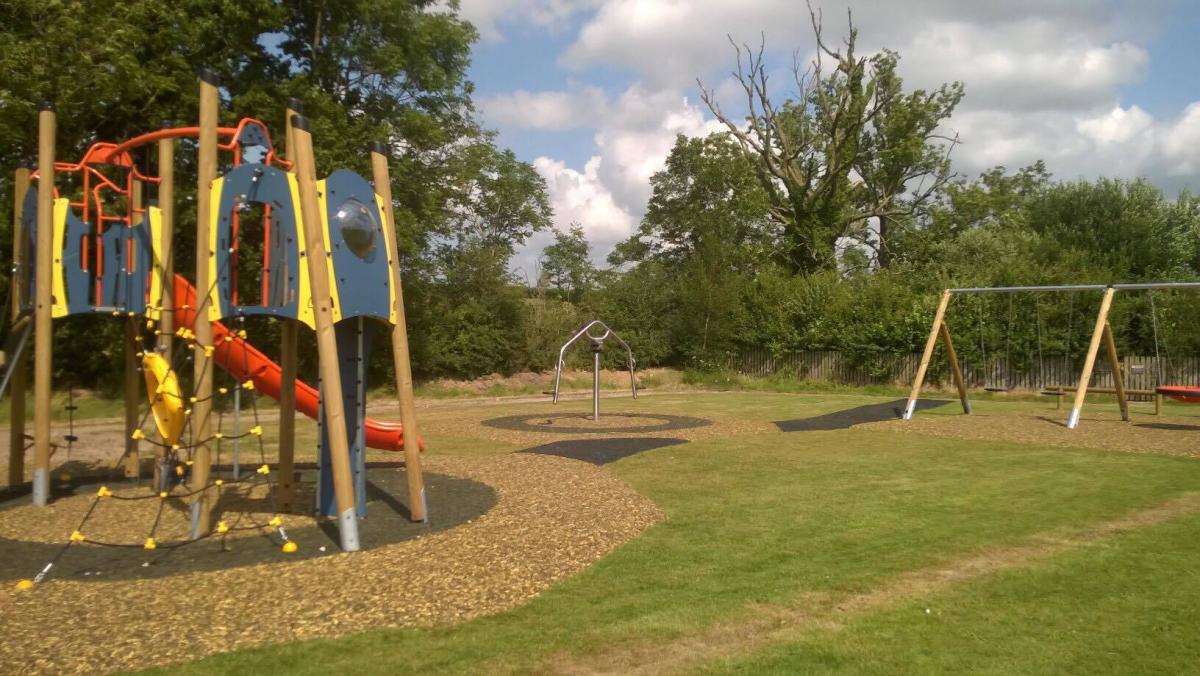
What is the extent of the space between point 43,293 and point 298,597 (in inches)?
192

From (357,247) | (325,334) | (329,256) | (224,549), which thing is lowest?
(224,549)

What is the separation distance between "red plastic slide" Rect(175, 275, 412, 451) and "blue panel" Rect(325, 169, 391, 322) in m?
1.33

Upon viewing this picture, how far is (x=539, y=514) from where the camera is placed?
7508 millimetres

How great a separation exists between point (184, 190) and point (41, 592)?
1779 centimetres

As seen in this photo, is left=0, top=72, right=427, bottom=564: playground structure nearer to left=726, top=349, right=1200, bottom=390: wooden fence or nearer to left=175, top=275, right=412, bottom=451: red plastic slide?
left=175, top=275, right=412, bottom=451: red plastic slide

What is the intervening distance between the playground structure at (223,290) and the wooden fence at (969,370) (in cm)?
1528

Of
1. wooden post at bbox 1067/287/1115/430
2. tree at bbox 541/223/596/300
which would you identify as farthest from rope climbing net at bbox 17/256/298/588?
tree at bbox 541/223/596/300

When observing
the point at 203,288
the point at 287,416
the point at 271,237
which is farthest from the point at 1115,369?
the point at 203,288

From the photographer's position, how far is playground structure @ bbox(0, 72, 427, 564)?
254 inches

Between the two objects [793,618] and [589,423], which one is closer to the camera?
[793,618]

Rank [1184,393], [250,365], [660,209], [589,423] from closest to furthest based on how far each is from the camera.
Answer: [250,365]
[1184,393]
[589,423]
[660,209]

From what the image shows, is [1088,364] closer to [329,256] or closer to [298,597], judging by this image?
[329,256]

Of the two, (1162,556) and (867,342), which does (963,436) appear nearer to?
(1162,556)

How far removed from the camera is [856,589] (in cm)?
538
